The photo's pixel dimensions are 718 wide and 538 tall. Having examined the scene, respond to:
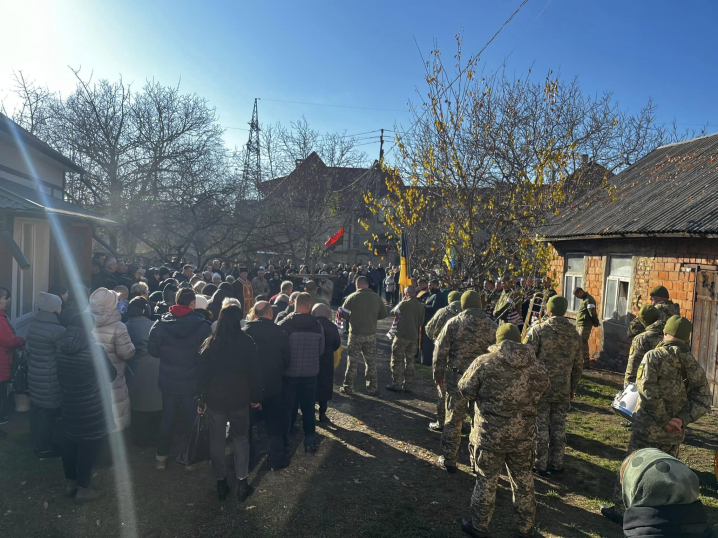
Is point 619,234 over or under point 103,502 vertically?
over

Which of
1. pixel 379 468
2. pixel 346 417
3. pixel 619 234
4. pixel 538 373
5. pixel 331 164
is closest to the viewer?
pixel 538 373

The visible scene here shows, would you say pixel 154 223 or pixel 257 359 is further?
pixel 154 223

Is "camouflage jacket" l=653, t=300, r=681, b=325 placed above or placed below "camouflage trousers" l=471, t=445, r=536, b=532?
above

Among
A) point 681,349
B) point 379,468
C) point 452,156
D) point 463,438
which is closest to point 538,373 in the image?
point 681,349

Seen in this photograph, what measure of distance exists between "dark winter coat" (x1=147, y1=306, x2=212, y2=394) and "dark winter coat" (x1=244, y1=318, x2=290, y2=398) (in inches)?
24.0

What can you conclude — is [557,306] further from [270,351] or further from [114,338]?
[114,338]

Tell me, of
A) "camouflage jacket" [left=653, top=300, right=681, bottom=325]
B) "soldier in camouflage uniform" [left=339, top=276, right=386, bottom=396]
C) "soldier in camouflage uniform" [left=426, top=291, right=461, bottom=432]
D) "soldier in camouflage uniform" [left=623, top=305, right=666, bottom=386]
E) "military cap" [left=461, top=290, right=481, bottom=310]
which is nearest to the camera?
"military cap" [left=461, top=290, right=481, bottom=310]

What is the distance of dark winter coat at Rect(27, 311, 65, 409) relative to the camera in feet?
16.0

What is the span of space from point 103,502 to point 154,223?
685 inches

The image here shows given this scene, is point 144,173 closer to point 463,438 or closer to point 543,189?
point 543,189

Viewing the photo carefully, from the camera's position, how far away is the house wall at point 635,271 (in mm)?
8711

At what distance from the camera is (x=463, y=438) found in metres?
6.59

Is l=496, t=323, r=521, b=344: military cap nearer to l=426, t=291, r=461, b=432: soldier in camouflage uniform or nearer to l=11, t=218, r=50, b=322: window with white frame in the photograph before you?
l=426, t=291, r=461, b=432: soldier in camouflage uniform

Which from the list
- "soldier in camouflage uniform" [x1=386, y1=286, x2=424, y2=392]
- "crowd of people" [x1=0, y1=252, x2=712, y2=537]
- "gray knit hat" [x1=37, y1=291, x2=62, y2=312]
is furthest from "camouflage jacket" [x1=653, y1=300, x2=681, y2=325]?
"gray knit hat" [x1=37, y1=291, x2=62, y2=312]
